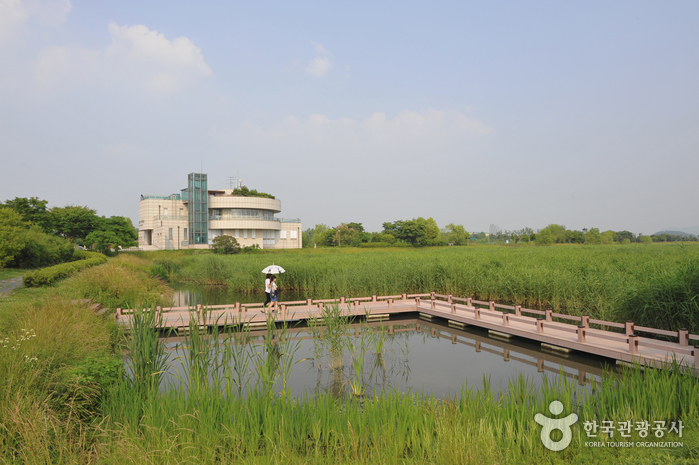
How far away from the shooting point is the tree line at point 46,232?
1822 centimetres

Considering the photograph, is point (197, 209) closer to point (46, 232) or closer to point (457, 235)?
point (46, 232)

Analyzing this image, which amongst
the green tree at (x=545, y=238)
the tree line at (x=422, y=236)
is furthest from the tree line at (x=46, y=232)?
the green tree at (x=545, y=238)

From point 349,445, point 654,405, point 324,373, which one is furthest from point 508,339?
point 349,445

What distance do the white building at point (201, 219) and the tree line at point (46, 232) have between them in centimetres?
860

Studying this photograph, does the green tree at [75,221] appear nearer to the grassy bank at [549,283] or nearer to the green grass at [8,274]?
the green grass at [8,274]

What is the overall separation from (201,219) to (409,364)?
5455cm

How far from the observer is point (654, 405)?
13.3ft

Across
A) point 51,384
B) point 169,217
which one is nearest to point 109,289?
point 51,384

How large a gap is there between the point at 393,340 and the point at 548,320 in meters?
3.78

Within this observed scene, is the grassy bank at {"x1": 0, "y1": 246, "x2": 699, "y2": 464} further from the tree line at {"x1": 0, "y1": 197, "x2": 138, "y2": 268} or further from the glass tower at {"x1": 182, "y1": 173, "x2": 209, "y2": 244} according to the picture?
the glass tower at {"x1": 182, "y1": 173, "x2": 209, "y2": 244}

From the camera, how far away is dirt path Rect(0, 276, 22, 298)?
11.8m

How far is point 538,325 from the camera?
8867mm

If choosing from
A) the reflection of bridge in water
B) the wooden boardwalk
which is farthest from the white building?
the reflection of bridge in water

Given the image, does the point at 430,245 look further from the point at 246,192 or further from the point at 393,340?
the point at 393,340
